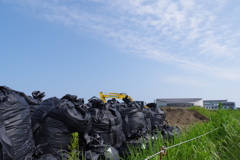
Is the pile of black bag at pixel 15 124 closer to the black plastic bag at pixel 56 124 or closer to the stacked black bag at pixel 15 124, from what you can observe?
the stacked black bag at pixel 15 124

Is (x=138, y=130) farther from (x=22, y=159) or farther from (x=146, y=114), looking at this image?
(x=22, y=159)

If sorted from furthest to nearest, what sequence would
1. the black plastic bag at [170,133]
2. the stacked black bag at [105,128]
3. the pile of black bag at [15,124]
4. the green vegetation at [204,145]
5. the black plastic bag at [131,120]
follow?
the black plastic bag at [131,120]
the black plastic bag at [170,133]
the stacked black bag at [105,128]
the green vegetation at [204,145]
the pile of black bag at [15,124]

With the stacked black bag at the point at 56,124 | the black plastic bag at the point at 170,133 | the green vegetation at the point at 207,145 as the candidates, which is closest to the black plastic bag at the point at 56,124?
the stacked black bag at the point at 56,124

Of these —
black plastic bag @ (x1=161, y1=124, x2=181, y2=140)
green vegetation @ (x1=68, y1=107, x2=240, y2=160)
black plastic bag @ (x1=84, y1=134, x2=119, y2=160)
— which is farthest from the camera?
black plastic bag @ (x1=161, y1=124, x2=181, y2=140)

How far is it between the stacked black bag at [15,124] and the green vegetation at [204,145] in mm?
514

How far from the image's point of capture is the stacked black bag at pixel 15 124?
85.7 inches

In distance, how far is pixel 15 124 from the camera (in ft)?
7.47

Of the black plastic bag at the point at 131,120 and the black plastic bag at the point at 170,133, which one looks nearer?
the black plastic bag at the point at 170,133

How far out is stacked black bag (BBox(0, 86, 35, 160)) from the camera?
218 centimetres

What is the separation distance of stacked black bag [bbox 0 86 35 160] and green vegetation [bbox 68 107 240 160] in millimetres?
514

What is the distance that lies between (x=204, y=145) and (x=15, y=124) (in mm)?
2417

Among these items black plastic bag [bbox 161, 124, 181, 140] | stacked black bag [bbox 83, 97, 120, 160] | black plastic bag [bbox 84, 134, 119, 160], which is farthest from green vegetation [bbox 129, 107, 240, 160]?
stacked black bag [bbox 83, 97, 120, 160]

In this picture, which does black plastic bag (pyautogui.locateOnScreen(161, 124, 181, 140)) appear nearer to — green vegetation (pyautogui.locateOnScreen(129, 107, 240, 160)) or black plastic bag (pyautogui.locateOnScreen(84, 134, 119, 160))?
green vegetation (pyautogui.locateOnScreen(129, 107, 240, 160))

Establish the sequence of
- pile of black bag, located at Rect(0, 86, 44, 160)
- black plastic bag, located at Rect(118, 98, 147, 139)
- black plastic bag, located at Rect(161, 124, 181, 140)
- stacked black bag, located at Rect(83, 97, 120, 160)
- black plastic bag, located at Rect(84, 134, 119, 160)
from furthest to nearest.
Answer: black plastic bag, located at Rect(118, 98, 147, 139)
black plastic bag, located at Rect(161, 124, 181, 140)
stacked black bag, located at Rect(83, 97, 120, 160)
black plastic bag, located at Rect(84, 134, 119, 160)
pile of black bag, located at Rect(0, 86, 44, 160)
